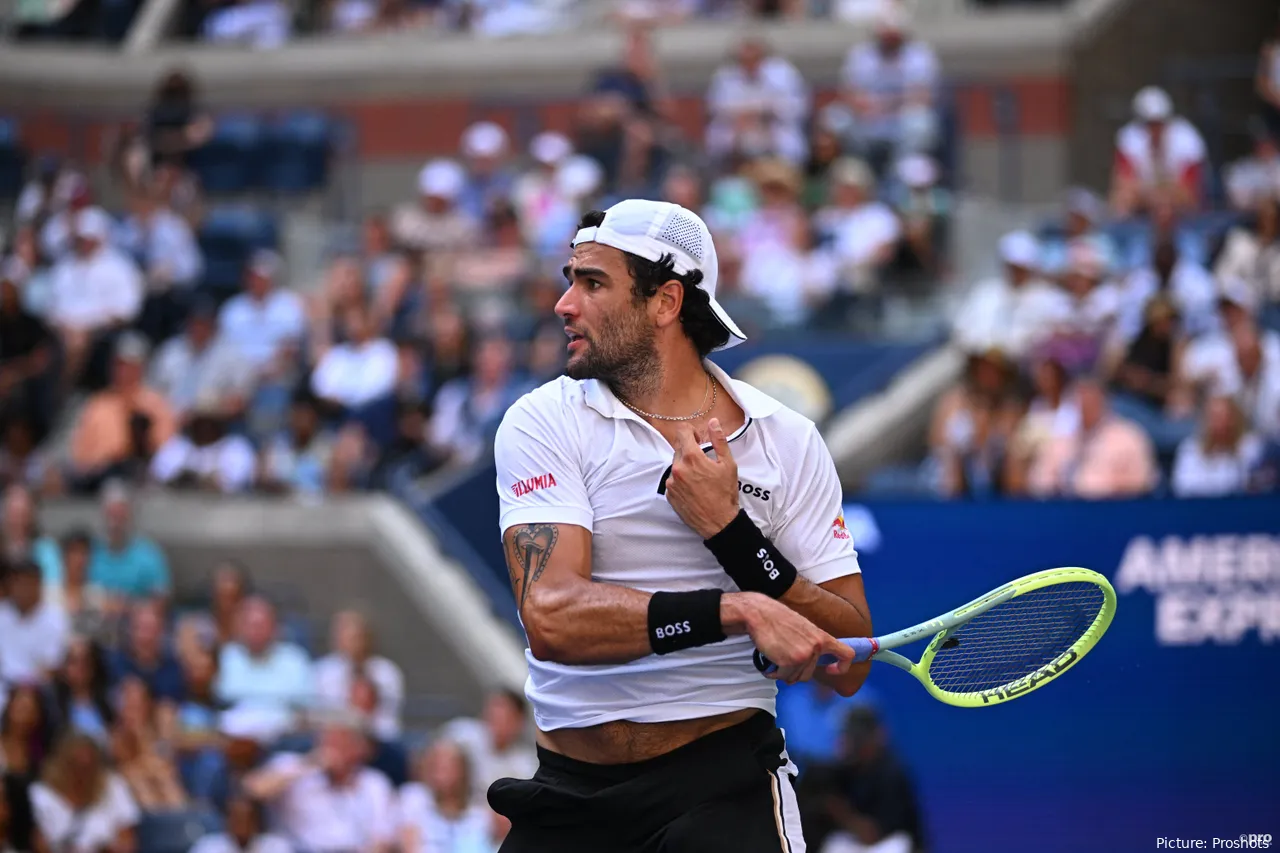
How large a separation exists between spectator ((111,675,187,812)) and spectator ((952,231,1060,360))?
5.31 metres

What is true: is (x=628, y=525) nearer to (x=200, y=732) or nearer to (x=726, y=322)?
(x=726, y=322)

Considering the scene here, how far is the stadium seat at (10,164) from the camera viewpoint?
18406mm

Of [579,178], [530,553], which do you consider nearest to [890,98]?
[579,178]

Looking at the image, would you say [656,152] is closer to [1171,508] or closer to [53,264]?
[53,264]

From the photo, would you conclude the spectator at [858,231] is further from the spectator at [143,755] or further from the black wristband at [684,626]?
the black wristband at [684,626]

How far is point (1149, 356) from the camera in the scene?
1157 cm

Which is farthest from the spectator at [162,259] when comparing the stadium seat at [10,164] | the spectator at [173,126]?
the stadium seat at [10,164]

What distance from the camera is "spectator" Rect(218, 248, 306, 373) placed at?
1487 cm

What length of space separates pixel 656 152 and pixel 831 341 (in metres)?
2.67

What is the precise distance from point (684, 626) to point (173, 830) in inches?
277

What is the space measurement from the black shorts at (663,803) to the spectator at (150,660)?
24.7 ft

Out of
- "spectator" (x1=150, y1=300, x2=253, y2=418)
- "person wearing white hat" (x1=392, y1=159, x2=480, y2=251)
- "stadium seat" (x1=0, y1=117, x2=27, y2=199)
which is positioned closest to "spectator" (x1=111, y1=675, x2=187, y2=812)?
"spectator" (x1=150, y1=300, x2=253, y2=418)

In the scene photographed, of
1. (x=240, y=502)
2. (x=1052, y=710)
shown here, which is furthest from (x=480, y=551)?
(x=1052, y=710)

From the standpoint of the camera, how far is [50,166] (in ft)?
59.2
